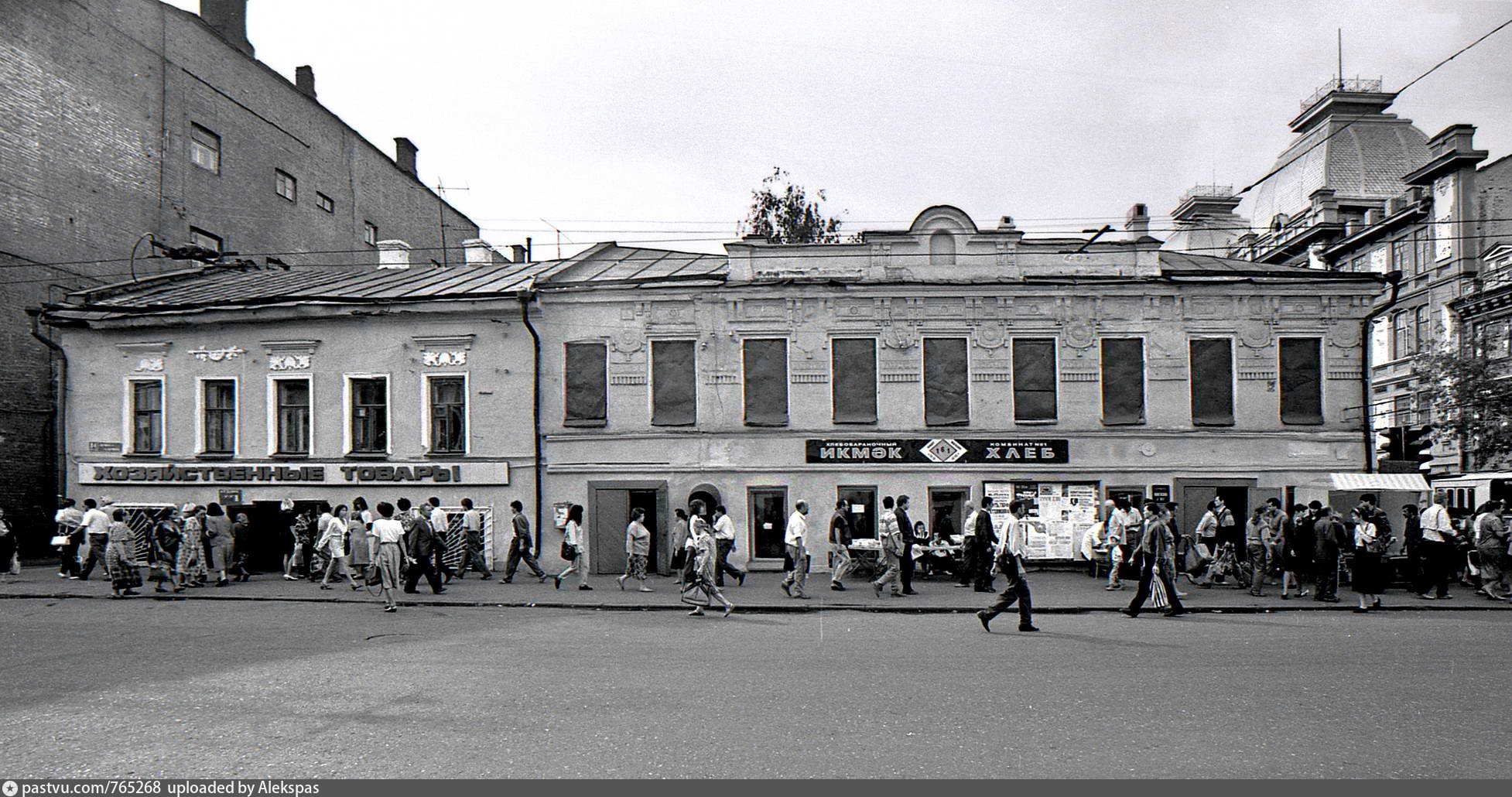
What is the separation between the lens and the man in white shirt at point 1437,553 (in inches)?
642

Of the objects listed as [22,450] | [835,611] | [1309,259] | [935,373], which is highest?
[1309,259]

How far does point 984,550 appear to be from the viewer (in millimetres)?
15555

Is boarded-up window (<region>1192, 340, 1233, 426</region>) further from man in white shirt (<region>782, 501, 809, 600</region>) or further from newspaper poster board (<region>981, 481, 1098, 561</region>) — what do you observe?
man in white shirt (<region>782, 501, 809, 600</region>)

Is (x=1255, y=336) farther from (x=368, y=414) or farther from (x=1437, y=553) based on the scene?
(x=368, y=414)

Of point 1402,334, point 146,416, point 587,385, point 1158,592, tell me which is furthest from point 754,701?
point 1402,334

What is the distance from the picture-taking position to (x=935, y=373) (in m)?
21.5

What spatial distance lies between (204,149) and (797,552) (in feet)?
80.9

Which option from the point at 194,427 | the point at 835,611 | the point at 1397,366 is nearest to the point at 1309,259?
the point at 1397,366

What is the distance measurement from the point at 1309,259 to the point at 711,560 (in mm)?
44159

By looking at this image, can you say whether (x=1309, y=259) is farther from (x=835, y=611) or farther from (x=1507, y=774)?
(x=1507, y=774)

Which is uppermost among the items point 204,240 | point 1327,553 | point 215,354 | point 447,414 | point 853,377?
point 204,240

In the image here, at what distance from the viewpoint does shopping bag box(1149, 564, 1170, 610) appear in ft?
45.3

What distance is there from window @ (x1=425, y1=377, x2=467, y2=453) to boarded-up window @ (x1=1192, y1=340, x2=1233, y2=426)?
617 inches

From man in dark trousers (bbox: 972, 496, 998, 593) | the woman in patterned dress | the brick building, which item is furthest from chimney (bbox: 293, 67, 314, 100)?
man in dark trousers (bbox: 972, 496, 998, 593)
